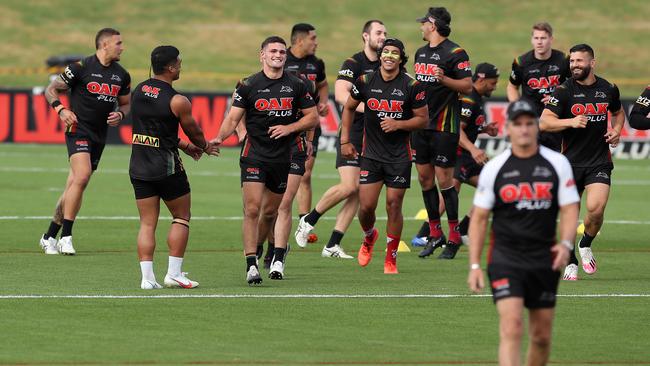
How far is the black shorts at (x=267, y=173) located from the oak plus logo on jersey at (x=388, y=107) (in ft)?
4.06

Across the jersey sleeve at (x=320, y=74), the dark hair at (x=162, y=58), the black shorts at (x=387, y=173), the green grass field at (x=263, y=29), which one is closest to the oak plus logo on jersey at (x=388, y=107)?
the black shorts at (x=387, y=173)

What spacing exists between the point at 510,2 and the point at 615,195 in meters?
36.1

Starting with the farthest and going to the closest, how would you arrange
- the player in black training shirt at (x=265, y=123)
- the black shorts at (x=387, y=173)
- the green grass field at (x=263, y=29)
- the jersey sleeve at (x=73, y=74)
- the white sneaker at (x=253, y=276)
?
the green grass field at (x=263, y=29)
the jersey sleeve at (x=73, y=74)
the black shorts at (x=387, y=173)
the player in black training shirt at (x=265, y=123)
the white sneaker at (x=253, y=276)

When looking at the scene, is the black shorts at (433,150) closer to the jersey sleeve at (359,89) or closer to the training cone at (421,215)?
the jersey sleeve at (359,89)

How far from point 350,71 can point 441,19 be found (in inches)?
49.6

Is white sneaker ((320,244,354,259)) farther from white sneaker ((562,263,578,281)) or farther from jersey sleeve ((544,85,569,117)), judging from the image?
jersey sleeve ((544,85,569,117))

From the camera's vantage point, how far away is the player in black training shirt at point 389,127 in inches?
574

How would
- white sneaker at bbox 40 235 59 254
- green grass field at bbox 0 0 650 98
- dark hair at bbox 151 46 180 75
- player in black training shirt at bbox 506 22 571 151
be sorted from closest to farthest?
dark hair at bbox 151 46 180 75
white sneaker at bbox 40 235 59 254
player in black training shirt at bbox 506 22 571 151
green grass field at bbox 0 0 650 98

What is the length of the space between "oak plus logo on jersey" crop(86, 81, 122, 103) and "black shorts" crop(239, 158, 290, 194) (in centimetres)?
312

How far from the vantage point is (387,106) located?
14672 millimetres

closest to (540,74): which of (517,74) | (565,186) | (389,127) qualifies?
(517,74)

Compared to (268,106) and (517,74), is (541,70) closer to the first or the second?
(517,74)

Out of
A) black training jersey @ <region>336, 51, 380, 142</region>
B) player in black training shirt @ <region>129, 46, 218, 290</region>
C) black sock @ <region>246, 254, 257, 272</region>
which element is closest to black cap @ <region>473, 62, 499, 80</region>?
black training jersey @ <region>336, 51, 380, 142</region>

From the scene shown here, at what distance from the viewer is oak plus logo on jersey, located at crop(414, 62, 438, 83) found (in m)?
16.5
